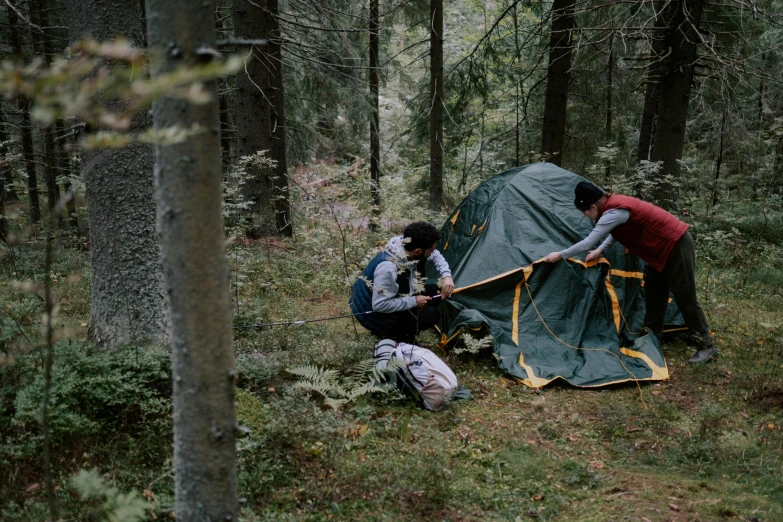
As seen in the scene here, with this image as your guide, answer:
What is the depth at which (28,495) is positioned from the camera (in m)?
2.72

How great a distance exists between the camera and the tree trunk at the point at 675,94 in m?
7.65

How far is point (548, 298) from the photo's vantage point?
17.6ft

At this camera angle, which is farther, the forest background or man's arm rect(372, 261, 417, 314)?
man's arm rect(372, 261, 417, 314)

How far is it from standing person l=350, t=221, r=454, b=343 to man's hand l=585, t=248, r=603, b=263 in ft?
4.56

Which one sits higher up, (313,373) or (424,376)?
Answer: (313,373)

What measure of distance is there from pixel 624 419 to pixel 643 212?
1.90m

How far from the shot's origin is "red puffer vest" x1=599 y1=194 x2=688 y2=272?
5.02 meters

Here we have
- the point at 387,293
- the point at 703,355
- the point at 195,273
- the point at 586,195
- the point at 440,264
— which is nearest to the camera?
the point at 195,273

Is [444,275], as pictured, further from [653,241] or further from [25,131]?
[25,131]

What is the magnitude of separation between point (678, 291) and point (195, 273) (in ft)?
15.7

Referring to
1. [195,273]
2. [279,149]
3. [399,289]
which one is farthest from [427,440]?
[279,149]

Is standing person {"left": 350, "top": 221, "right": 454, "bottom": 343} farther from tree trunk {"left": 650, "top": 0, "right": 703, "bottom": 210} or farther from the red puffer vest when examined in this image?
tree trunk {"left": 650, "top": 0, "right": 703, "bottom": 210}

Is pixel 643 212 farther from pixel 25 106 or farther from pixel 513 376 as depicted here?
pixel 25 106

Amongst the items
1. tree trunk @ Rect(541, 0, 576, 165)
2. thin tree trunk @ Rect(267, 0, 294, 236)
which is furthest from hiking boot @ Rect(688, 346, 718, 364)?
thin tree trunk @ Rect(267, 0, 294, 236)
